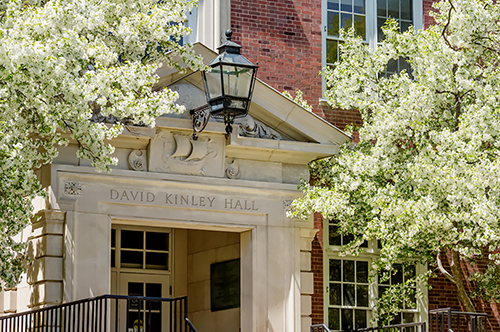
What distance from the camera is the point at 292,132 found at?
12.7m

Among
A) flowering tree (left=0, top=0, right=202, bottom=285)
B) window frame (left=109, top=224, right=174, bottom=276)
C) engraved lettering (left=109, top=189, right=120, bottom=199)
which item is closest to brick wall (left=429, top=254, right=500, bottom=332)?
window frame (left=109, top=224, right=174, bottom=276)

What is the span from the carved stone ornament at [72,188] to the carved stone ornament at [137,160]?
0.84 meters

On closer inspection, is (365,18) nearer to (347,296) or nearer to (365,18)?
(365,18)

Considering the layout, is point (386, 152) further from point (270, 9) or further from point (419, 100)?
point (270, 9)

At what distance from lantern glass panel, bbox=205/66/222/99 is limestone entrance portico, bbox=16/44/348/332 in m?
1.03

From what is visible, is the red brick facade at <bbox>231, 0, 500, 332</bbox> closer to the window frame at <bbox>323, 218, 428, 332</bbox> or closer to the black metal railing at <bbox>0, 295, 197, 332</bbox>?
the window frame at <bbox>323, 218, 428, 332</bbox>

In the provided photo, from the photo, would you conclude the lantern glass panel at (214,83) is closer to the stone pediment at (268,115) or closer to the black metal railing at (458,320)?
the stone pediment at (268,115)

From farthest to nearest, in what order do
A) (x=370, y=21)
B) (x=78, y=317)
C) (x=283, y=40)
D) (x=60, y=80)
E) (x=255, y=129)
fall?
(x=370, y=21) < (x=283, y=40) < (x=255, y=129) < (x=78, y=317) < (x=60, y=80)

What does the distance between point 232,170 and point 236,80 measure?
1.94 metres

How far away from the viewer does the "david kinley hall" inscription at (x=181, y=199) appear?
1171 cm

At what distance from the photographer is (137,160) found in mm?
11836

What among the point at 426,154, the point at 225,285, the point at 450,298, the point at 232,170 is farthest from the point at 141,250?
the point at 426,154

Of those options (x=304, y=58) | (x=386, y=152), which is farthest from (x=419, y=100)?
(x=304, y=58)

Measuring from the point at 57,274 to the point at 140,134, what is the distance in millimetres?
2252
